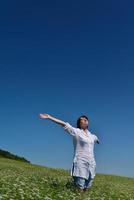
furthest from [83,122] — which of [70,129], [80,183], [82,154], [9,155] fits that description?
[9,155]

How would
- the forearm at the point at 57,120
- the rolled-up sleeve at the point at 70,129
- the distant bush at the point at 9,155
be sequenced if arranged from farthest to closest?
the distant bush at the point at 9,155
the rolled-up sleeve at the point at 70,129
the forearm at the point at 57,120

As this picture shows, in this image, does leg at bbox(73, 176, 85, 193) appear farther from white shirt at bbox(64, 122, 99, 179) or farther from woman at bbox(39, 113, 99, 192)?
white shirt at bbox(64, 122, 99, 179)

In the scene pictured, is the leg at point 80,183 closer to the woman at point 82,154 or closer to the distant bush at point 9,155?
the woman at point 82,154

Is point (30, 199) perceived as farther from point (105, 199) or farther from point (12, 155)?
point (12, 155)

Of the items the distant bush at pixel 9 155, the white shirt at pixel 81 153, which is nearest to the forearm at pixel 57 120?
the white shirt at pixel 81 153

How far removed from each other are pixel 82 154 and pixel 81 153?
60mm

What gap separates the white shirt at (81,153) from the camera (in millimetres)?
19391

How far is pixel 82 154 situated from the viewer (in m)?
19.6

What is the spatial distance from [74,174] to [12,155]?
55.7 metres

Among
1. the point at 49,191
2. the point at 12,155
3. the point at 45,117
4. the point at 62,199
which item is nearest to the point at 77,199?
the point at 62,199

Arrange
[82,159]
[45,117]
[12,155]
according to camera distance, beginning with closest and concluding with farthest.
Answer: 1. [45,117]
2. [82,159]
3. [12,155]

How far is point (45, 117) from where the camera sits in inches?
725

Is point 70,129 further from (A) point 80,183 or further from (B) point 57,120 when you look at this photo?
(A) point 80,183

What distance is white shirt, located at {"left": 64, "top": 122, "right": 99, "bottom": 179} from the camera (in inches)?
763
